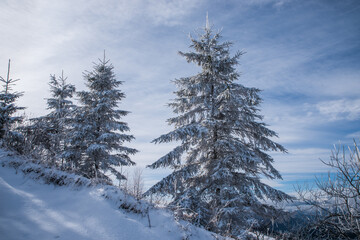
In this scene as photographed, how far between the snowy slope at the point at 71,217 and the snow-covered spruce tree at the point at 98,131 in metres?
7.96

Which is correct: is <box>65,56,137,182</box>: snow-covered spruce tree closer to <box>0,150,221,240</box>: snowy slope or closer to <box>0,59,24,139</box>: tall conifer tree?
<box>0,59,24,139</box>: tall conifer tree

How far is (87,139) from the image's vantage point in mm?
13422

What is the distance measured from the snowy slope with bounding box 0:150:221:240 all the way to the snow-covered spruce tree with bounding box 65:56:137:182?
7964 millimetres

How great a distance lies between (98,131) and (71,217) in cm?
1134

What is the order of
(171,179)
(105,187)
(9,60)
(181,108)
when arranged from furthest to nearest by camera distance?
1. (9,60)
2. (181,108)
3. (171,179)
4. (105,187)

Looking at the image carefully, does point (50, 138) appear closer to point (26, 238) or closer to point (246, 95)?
point (26, 238)

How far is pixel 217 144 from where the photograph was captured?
8.91 meters

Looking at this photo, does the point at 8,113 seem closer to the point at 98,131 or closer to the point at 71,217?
the point at 98,131

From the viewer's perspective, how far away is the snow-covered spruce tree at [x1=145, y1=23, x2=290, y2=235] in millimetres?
8013

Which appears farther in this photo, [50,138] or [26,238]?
[50,138]

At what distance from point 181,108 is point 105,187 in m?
6.69

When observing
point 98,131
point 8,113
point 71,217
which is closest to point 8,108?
point 8,113

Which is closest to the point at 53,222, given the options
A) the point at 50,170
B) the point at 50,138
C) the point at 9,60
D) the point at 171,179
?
the point at 50,170

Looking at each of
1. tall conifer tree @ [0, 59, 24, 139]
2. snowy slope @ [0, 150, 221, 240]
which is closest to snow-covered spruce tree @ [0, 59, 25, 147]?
tall conifer tree @ [0, 59, 24, 139]
